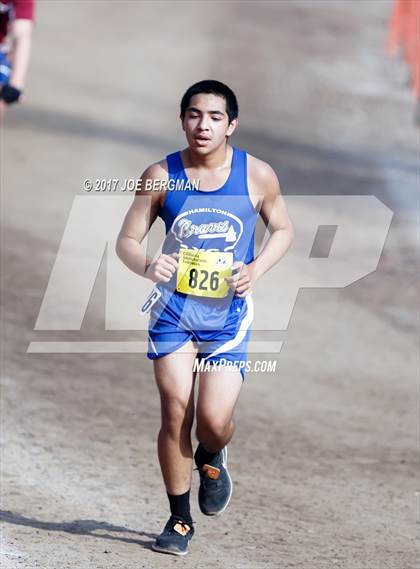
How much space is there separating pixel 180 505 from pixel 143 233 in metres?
1.36

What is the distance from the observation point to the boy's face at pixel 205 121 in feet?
20.0

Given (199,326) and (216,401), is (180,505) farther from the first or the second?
(199,326)

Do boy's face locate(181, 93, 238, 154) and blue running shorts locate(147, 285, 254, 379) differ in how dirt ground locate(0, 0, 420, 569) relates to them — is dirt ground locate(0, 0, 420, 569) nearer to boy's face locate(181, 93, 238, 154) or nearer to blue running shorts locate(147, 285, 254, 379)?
blue running shorts locate(147, 285, 254, 379)

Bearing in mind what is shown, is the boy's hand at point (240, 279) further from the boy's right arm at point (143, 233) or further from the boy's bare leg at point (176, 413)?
the boy's bare leg at point (176, 413)

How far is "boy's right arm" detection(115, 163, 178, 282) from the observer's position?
6113 millimetres

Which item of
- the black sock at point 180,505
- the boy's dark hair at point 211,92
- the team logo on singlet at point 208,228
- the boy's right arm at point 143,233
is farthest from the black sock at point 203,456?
the boy's dark hair at point 211,92

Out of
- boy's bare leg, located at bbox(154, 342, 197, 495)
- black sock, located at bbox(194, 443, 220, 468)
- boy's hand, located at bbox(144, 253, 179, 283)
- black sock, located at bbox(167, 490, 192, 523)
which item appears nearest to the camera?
boy's hand, located at bbox(144, 253, 179, 283)

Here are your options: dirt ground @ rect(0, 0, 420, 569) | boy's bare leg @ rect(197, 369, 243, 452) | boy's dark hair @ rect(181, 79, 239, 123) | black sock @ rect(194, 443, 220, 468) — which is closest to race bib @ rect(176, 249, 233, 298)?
boy's bare leg @ rect(197, 369, 243, 452)

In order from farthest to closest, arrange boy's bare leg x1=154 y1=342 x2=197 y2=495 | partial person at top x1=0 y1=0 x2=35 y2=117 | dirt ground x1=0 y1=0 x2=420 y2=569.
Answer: partial person at top x1=0 y1=0 x2=35 y2=117 < dirt ground x1=0 y1=0 x2=420 y2=569 < boy's bare leg x1=154 y1=342 x2=197 y2=495

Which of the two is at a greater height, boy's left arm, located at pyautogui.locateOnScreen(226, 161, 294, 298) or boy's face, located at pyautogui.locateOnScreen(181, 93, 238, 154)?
boy's face, located at pyautogui.locateOnScreen(181, 93, 238, 154)

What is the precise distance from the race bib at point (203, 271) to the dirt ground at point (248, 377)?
1.35 metres

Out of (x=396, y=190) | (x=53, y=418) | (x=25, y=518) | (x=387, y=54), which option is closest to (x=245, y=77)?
(x=387, y=54)

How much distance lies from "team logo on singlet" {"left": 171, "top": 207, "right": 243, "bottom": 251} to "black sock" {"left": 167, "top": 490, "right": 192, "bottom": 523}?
1.26m

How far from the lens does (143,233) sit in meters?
6.33
